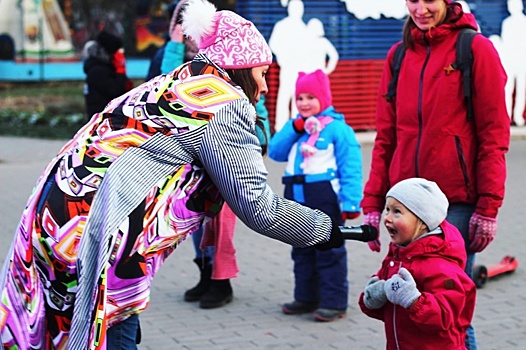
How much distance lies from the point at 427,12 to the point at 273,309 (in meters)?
2.59

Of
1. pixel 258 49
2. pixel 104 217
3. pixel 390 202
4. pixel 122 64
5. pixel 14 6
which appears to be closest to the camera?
pixel 104 217

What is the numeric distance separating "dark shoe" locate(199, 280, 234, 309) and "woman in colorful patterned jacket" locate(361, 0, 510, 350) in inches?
86.6

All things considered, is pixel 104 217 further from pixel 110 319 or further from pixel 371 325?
pixel 371 325

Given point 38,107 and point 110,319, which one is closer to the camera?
point 110,319

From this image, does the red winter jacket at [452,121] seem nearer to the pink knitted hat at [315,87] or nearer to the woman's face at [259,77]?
the woman's face at [259,77]

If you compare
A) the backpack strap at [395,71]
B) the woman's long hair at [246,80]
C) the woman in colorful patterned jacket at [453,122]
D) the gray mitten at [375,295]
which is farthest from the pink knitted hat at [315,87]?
the woman's long hair at [246,80]

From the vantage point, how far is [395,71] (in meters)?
4.63

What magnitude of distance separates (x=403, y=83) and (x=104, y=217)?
1710 mm

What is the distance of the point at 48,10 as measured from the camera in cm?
2594

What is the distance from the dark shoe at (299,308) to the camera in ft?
20.5

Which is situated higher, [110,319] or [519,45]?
[110,319]

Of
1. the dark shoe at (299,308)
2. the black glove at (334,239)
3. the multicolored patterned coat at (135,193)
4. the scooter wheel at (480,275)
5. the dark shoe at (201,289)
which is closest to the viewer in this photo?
the multicolored patterned coat at (135,193)

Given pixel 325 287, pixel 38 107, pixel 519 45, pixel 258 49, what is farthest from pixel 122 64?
pixel 38 107

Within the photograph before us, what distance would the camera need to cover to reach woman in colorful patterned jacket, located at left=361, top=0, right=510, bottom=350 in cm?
434
